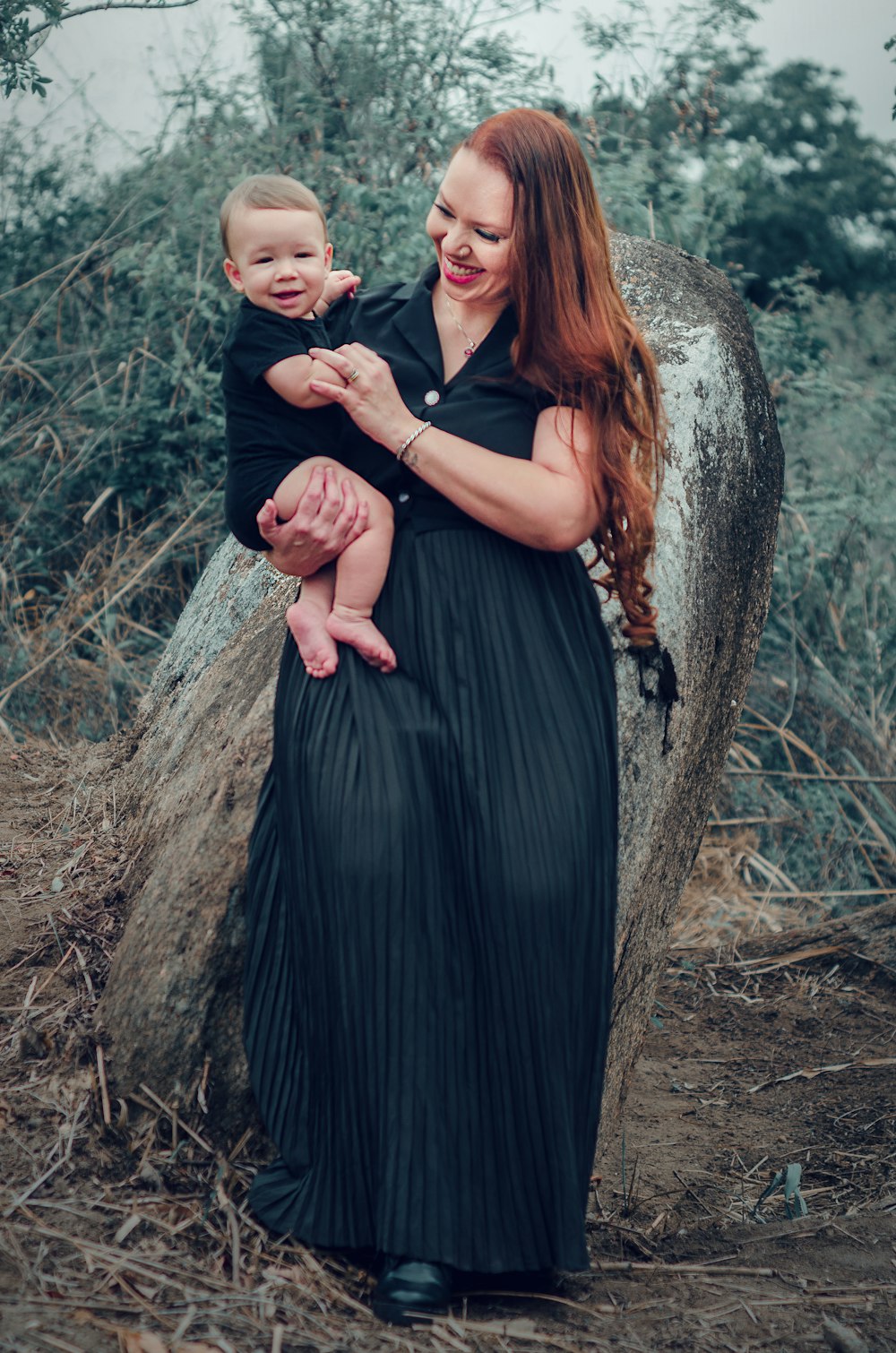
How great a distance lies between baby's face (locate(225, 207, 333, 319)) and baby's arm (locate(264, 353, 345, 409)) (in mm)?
112

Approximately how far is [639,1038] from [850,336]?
10.1 m

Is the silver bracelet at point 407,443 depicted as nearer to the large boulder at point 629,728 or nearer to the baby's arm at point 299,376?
the baby's arm at point 299,376

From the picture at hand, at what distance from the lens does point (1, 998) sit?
276cm

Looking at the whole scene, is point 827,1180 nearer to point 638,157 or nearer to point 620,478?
point 620,478

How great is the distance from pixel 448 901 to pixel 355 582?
0.58 m

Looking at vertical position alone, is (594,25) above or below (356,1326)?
above

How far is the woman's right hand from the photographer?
2.29m

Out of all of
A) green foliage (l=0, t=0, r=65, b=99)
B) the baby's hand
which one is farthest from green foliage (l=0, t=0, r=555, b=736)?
the baby's hand

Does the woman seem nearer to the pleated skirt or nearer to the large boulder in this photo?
the pleated skirt

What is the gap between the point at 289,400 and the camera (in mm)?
2328

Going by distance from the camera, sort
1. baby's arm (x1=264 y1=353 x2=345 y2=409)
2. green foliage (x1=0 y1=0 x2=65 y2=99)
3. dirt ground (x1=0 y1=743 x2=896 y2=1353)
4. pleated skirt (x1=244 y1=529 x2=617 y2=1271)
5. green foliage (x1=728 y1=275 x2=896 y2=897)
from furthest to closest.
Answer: green foliage (x1=728 y1=275 x2=896 y2=897) < green foliage (x1=0 y1=0 x2=65 y2=99) < baby's arm (x1=264 y1=353 x2=345 y2=409) < pleated skirt (x1=244 y1=529 x2=617 y2=1271) < dirt ground (x1=0 y1=743 x2=896 y2=1353)

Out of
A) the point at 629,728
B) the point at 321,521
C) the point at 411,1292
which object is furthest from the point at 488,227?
the point at 411,1292

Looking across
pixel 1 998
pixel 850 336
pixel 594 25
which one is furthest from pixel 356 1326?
pixel 850 336

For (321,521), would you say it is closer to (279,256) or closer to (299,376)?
(299,376)
